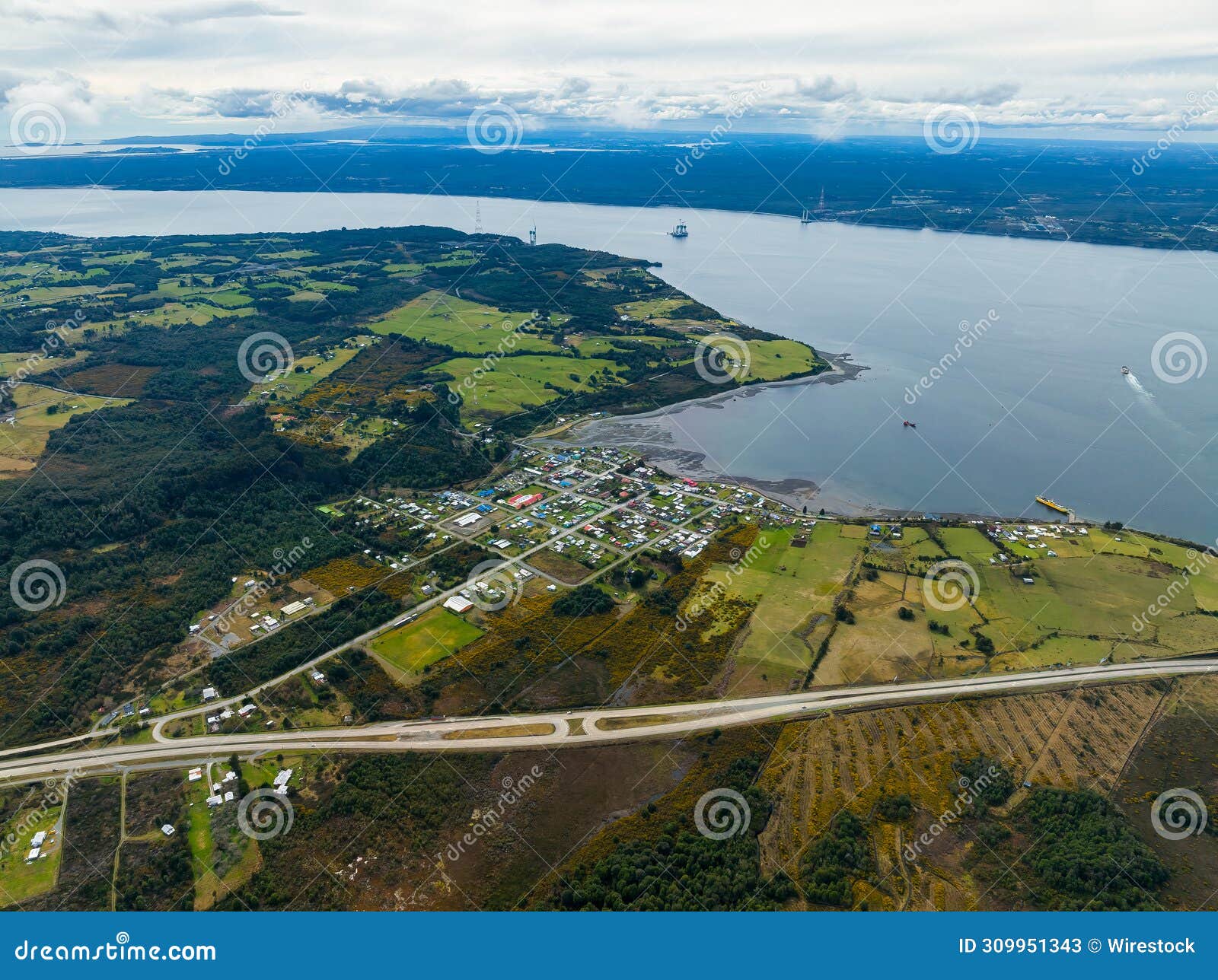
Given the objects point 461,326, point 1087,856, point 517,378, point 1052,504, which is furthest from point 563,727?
point 461,326

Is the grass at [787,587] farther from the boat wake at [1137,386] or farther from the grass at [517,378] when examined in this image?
the boat wake at [1137,386]

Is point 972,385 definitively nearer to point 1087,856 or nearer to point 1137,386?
point 1137,386

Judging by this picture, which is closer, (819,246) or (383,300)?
(383,300)

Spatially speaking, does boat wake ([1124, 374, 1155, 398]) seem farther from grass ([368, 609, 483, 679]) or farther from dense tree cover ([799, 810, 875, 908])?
grass ([368, 609, 483, 679])

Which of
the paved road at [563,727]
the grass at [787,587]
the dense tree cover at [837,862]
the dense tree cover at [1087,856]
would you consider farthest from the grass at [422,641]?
the dense tree cover at [1087,856]

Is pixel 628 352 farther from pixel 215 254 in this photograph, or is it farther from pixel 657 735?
Result: pixel 215 254

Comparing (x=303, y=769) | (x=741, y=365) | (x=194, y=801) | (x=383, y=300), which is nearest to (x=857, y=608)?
(x=303, y=769)
